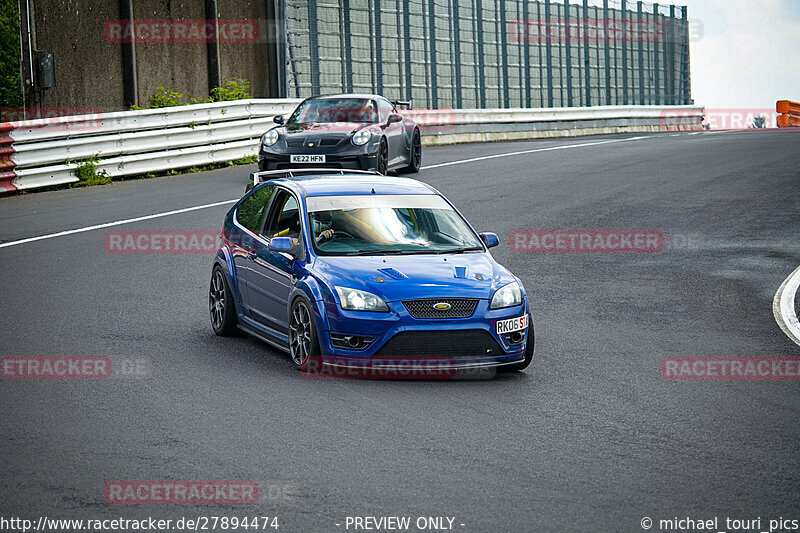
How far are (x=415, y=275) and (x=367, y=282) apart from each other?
36 cm

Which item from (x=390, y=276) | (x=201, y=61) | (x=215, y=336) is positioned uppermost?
(x=201, y=61)

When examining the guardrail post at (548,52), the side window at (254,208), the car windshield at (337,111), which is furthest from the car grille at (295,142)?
the guardrail post at (548,52)

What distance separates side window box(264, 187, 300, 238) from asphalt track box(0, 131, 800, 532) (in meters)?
0.98

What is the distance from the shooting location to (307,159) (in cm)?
1919

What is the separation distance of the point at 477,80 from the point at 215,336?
26.6 m

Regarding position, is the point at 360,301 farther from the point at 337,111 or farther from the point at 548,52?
the point at 548,52

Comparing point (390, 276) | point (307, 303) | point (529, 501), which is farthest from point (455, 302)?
point (529, 501)

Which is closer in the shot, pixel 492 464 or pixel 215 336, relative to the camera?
pixel 492 464

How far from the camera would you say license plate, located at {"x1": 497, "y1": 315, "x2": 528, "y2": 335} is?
8602 mm

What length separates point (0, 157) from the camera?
19734 millimetres

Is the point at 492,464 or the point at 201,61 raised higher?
the point at 201,61

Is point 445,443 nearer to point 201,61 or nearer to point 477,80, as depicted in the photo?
point 201,61

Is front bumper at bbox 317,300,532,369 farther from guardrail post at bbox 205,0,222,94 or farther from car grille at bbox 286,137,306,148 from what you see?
guardrail post at bbox 205,0,222,94

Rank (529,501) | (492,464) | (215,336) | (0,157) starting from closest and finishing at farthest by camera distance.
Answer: (529,501)
(492,464)
(215,336)
(0,157)
